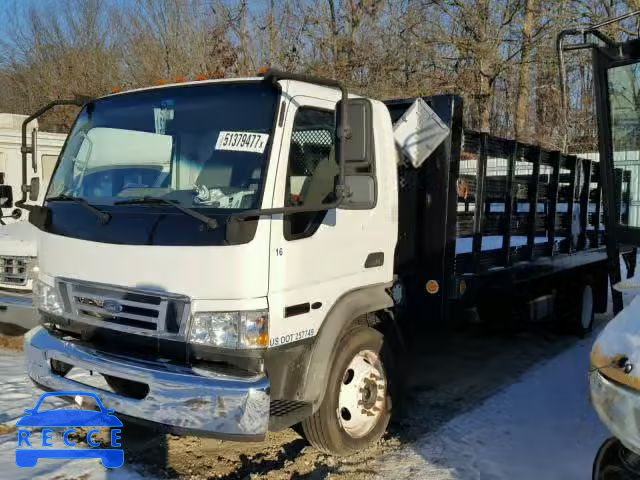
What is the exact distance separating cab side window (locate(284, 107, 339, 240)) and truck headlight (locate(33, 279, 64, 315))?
1651 mm

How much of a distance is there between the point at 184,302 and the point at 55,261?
3.69ft

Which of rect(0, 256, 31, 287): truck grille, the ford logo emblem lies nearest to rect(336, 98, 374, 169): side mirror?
the ford logo emblem

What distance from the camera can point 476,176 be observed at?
4.92 meters

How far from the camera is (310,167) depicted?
364cm

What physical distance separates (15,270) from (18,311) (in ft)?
1.72

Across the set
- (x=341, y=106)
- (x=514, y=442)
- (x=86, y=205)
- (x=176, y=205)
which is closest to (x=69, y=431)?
(x=86, y=205)

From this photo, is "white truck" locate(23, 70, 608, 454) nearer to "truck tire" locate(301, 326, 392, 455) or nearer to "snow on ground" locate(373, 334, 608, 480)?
"truck tire" locate(301, 326, 392, 455)

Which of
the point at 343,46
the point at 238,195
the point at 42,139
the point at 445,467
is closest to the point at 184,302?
the point at 238,195

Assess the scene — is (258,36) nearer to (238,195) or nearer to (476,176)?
(476,176)

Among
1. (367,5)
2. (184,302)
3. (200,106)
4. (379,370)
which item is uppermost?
(367,5)

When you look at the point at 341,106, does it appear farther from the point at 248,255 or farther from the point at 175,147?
the point at 175,147

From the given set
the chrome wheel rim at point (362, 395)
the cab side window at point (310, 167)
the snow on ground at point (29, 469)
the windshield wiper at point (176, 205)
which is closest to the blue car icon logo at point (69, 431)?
the snow on ground at point (29, 469)

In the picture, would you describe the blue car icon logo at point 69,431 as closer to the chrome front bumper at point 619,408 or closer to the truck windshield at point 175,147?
the truck windshield at point 175,147

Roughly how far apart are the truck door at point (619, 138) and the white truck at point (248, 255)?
1066 mm
